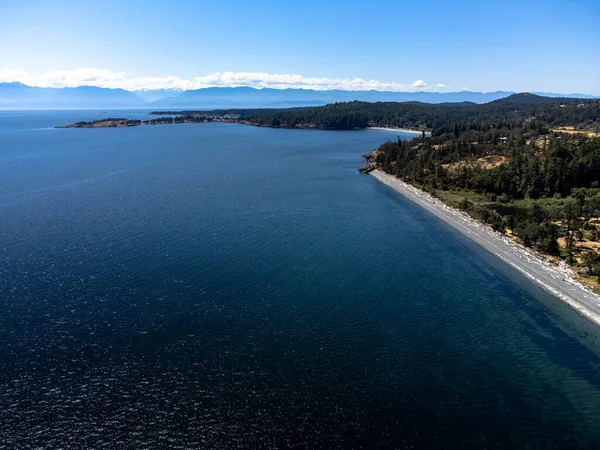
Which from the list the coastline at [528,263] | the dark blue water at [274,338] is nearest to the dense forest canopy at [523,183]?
the coastline at [528,263]

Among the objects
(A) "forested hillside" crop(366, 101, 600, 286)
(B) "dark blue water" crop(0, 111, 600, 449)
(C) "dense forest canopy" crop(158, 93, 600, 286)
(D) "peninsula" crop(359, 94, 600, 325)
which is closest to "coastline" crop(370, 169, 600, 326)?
(D) "peninsula" crop(359, 94, 600, 325)

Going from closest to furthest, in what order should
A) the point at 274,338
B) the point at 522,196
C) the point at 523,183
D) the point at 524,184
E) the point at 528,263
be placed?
1. the point at 274,338
2. the point at 528,263
3. the point at 523,183
4. the point at 524,184
5. the point at 522,196

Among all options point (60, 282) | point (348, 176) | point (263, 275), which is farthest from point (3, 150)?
point (263, 275)

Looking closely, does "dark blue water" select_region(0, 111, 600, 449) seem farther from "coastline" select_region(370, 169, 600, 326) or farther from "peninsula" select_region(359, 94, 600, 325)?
"peninsula" select_region(359, 94, 600, 325)

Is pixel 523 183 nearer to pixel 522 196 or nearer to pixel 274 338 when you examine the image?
pixel 522 196

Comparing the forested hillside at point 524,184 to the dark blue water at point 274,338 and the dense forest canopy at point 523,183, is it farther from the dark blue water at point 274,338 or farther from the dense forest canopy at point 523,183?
the dark blue water at point 274,338

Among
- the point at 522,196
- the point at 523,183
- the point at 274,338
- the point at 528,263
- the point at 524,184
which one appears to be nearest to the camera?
the point at 274,338

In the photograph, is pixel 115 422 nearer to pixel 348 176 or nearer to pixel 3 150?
pixel 348 176

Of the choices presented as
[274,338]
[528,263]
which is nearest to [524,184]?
[528,263]
